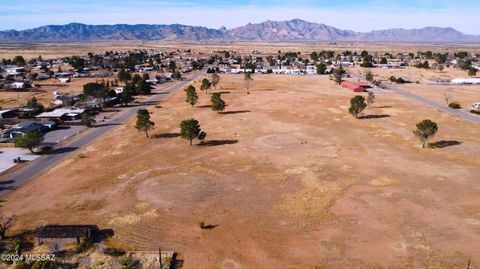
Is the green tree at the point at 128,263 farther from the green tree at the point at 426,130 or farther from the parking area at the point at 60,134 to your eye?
the green tree at the point at 426,130

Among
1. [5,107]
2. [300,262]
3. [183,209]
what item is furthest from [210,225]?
[5,107]

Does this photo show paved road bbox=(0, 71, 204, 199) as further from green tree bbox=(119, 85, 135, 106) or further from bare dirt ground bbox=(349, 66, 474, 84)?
bare dirt ground bbox=(349, 66, 474, 84)

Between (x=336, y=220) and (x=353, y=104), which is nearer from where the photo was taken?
(x=336, y=220)

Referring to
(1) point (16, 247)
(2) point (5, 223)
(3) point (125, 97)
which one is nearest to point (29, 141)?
(2) point (5, 223)

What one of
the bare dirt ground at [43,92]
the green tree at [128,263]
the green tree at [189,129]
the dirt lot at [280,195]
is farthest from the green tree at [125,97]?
the green tree at [128,263]

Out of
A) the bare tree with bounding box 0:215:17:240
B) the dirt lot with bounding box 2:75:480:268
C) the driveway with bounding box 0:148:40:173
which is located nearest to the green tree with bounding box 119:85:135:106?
the dirt lot with bounding box 2:75:480:268

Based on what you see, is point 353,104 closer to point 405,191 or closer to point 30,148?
point 405,191

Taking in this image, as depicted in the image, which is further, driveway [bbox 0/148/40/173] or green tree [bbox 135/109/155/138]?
green tree [bbox 135/109/155/138]
